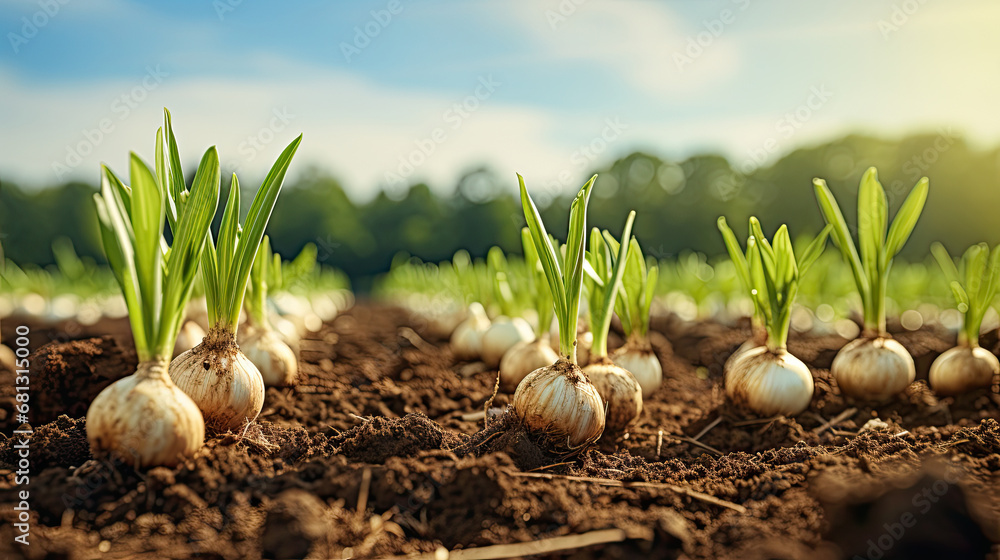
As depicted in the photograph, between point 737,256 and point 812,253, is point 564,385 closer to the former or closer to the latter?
point 737,256

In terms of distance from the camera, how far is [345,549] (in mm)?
1428

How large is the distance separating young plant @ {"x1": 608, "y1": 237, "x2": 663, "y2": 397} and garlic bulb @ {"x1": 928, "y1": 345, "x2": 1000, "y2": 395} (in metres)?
→ 1.53

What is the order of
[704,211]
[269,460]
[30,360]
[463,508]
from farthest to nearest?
[704,211] → [30,360] → [269,460] → [463,508]

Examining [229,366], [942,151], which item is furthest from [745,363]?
[942,151]

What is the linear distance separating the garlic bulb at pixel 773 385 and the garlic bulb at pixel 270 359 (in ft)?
7.87

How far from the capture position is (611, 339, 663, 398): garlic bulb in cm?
333

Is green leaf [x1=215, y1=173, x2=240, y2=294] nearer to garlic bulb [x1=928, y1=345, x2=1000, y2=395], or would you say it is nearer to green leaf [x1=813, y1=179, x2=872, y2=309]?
green leaf [x1=813, y1=179, x2=872, y2=309]

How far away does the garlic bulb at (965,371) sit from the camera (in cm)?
305

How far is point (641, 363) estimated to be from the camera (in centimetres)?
336

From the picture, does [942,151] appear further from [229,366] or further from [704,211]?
[229,366]

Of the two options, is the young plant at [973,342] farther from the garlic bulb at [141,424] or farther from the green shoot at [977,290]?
the garlic bulb at [141,424]

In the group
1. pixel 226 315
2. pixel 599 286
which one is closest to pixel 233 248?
pixel 226 315

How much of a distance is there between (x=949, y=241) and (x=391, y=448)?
2922cm

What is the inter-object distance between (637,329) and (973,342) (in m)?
1.85
